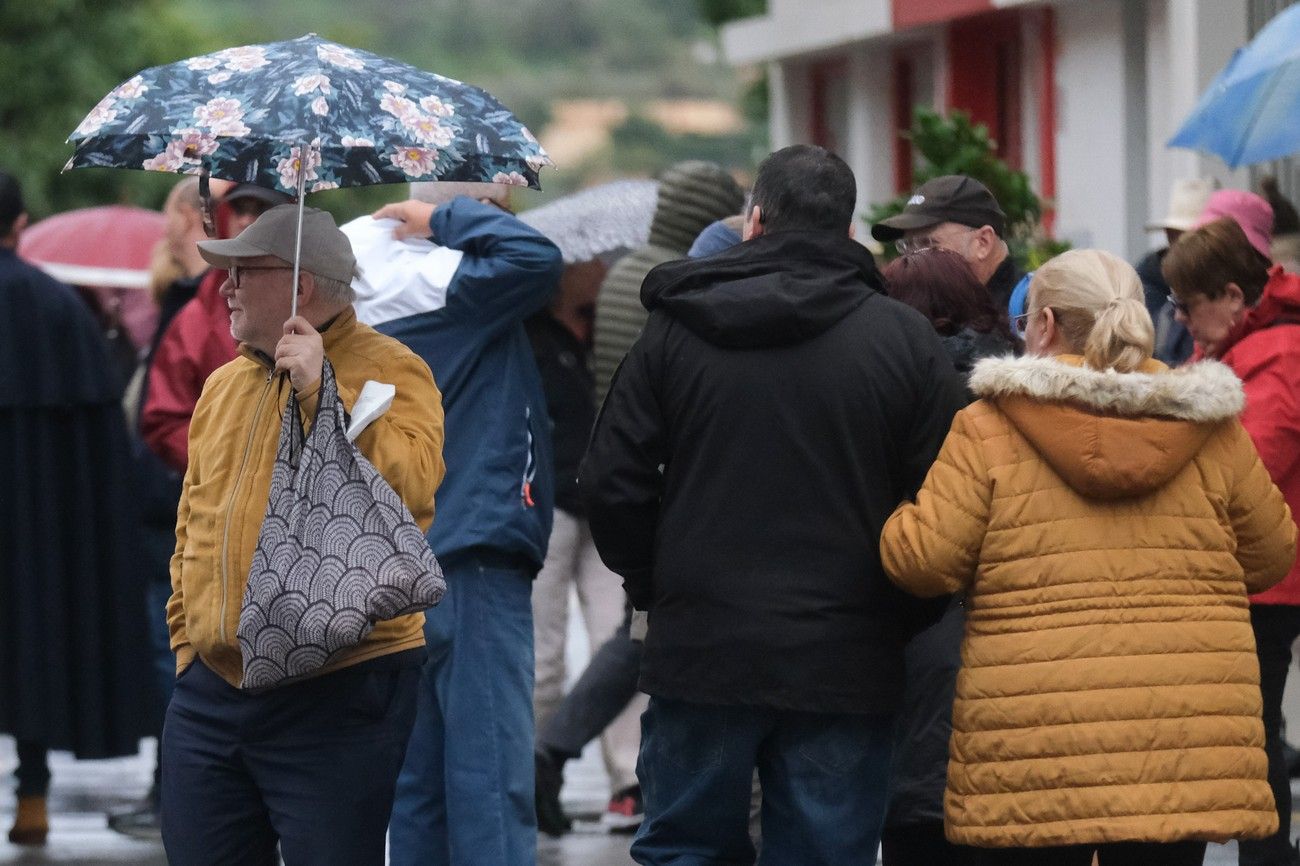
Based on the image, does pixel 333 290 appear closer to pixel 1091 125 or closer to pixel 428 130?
pixel 428 130

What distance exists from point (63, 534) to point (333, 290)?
437 centimetres

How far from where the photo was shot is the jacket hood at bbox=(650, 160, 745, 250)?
27.7 feet

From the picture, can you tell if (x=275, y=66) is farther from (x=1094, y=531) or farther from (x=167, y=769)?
(x=1094, y=531)

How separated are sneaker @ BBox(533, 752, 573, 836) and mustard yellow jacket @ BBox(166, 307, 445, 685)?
359 centimetres

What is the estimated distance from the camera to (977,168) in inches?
420

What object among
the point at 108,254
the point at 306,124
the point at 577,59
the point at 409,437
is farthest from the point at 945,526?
the point at 577,59

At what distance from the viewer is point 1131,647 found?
16.1 feet

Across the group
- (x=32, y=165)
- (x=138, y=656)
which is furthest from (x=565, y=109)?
(x=138, y=656)

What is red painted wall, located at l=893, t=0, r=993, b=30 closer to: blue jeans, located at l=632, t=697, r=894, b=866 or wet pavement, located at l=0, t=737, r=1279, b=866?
wet pavement, located at l=0, t=737, r=1279, b=866

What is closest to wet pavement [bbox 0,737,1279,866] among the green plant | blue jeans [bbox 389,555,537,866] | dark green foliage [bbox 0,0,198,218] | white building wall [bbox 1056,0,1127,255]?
blue jeans [bbox 389,555,537,866]

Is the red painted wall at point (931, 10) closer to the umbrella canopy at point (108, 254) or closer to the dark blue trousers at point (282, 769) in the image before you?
the umbrella canopy at point (108, 254)

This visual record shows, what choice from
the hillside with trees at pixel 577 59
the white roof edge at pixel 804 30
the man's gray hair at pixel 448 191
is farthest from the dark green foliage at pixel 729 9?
the hillside with trees at pixel 577 59

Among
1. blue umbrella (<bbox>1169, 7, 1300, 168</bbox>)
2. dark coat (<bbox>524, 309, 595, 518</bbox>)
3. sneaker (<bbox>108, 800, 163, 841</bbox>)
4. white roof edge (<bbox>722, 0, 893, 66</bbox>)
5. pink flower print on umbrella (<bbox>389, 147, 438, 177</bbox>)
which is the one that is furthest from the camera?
white roof edge (<bbox>722, 0, 893, 66</bbox>)

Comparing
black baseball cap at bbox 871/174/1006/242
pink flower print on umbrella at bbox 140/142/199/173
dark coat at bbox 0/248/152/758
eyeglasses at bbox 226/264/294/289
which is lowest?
dark coat at bbox 0/248/152/758
